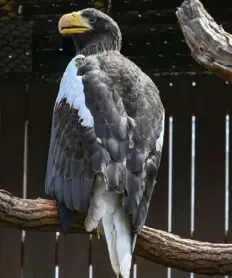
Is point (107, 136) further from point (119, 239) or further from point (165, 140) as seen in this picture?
point (165, 140)

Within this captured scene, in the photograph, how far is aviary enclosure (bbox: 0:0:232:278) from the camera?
613 centimetres

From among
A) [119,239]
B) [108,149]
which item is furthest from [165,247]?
[108,149]

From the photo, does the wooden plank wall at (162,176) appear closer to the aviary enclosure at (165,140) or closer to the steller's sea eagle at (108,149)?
the aviary enclosure at (165,140)

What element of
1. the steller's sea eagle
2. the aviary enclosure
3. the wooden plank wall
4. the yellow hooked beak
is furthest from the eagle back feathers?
the wooden plank wall

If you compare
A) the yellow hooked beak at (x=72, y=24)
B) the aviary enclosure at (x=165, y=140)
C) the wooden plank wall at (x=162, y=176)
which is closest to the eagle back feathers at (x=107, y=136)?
the yellow hooked beak at (x=72, y=24)

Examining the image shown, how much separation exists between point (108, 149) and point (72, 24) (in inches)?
41.5

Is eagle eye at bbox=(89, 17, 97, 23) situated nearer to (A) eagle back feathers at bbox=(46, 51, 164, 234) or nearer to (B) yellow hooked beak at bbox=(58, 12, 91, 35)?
(B) yellow hooked beak at bbox=(58, 12, 91, 35)

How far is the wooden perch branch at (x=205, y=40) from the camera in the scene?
3699mm

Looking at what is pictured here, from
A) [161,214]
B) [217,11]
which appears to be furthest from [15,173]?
[217,11]

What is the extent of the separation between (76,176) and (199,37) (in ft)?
2.41

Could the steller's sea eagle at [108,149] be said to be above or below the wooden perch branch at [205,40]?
below

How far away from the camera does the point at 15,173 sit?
677 centimetres

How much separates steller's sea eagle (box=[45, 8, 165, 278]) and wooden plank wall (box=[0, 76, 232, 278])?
2.28 m

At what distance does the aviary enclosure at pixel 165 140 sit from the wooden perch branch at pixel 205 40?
2222 millimetres
